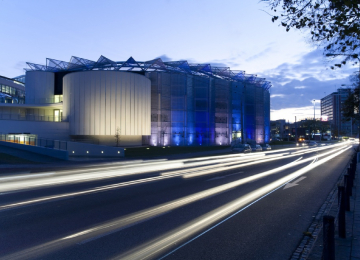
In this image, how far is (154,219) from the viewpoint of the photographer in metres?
7.34

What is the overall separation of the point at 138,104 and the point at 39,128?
15.6m

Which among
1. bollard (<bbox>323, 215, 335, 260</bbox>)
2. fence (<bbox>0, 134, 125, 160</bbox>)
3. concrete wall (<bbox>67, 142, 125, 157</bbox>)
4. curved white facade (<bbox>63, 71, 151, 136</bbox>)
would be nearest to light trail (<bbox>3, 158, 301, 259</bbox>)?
bollard (<bbox>323, 215, 335, 260</bbox>)

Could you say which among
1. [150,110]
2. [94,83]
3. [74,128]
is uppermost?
[94,83]

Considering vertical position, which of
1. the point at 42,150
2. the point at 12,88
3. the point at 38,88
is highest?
the point at 12,88

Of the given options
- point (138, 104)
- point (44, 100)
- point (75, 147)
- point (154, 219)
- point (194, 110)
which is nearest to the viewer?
point (154, 219)

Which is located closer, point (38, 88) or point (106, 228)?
point (106, 228)

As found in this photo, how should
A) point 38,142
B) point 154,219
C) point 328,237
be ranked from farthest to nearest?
point 38,142 < point 154,219 < point 328,237

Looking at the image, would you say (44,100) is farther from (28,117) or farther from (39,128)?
(39,128)

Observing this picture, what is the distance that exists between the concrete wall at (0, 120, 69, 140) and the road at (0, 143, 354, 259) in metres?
30.5

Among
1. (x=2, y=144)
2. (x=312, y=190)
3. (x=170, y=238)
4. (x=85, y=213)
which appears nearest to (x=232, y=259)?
(x=170, y=238)

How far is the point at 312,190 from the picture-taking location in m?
12.0

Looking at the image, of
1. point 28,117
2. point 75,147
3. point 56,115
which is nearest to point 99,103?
point 56,115

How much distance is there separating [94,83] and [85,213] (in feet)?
132

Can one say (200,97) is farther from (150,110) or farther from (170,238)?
(170,238)
